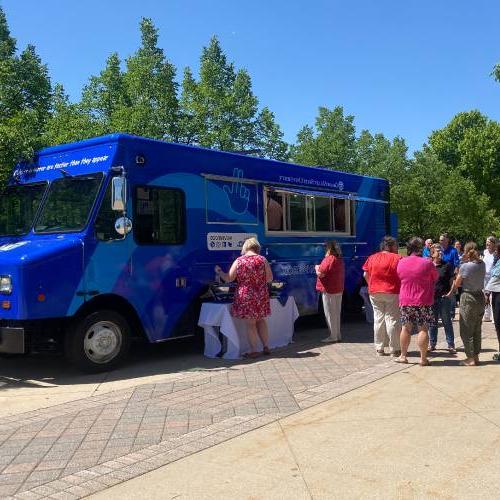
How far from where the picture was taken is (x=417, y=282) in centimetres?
754

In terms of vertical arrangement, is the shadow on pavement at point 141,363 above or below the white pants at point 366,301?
below

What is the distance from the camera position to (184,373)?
7488 mm

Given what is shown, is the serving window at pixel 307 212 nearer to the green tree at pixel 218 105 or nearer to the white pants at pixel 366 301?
the white pants at pixel 366 301

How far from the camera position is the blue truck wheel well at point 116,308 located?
7340mm

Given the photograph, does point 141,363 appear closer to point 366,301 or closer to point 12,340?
point 12,340

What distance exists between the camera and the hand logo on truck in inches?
358

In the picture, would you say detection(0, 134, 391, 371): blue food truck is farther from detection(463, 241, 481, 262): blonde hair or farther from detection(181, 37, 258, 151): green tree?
detection(181, 37, 258, 151): green tree

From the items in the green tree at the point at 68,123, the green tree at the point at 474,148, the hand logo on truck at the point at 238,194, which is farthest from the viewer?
the green tree at the point at 474,148

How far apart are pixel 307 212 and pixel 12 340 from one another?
5591 millimetres

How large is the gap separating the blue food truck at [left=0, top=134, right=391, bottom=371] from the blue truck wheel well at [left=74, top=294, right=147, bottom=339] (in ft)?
0.05

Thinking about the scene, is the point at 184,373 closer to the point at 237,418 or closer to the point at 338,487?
the point at 237,418

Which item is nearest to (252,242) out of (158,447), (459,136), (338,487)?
(158,447)

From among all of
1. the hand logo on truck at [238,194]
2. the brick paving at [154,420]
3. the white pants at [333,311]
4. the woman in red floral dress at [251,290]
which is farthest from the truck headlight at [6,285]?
the white pants at [333,311]

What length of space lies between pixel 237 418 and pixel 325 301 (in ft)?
14.7
